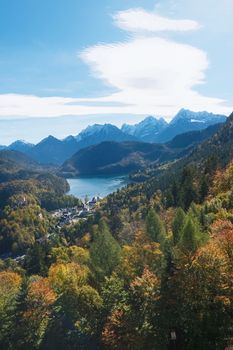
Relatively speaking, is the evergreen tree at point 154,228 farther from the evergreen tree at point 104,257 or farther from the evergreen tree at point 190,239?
the evergreen tree at point 190,239

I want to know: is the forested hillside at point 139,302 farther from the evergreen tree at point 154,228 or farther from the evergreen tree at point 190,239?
the evergreen tree at point 154,228

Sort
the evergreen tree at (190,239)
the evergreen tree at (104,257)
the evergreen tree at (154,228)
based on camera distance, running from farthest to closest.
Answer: the evergreen tree at (154,228) → the evergreen tree at (104,257) → the evergreen tree at (190,239)

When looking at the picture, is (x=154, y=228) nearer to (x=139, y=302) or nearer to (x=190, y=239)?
(x=190, y=239)

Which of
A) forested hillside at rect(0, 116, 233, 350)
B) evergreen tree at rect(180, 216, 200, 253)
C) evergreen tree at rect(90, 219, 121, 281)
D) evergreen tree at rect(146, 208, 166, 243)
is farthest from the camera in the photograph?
evergreen tree at rect(146, 208, 166, 243)

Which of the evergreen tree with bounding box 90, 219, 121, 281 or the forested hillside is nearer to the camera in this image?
the forested hillside

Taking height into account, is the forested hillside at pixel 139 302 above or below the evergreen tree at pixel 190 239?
below

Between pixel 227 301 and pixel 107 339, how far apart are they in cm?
1402

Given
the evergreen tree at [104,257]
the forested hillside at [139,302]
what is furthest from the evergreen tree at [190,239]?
the evergreen tree at [104,257]

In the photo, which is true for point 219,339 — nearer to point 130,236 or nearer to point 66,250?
point 130,236

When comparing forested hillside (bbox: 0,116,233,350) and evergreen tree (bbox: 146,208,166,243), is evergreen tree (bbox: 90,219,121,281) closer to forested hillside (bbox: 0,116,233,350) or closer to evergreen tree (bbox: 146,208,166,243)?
forested hillside (bbox: 0,116,233,350)

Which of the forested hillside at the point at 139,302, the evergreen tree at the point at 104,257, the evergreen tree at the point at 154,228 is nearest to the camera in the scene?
the forested hillside at the point at 139,302

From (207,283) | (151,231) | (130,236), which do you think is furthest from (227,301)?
(130,236)

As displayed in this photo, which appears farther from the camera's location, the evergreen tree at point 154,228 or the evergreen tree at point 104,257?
the evergreen tree at point 154,228

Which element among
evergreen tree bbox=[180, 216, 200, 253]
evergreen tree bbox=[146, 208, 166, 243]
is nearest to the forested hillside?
evergreen tree bbox=[180, 216, 200, 253]
